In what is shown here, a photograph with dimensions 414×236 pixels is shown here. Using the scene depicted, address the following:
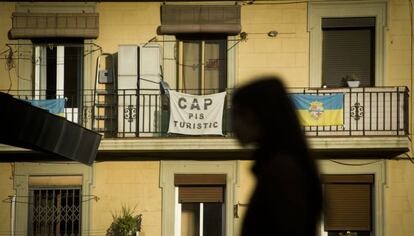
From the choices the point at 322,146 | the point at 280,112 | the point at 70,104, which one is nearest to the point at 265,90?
the point at 280,112

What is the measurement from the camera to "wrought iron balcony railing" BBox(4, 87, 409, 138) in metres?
17.4

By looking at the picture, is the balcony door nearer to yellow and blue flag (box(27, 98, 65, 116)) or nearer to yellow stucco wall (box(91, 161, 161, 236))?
yellow and blue flag (box(27, 98, 65, 116))

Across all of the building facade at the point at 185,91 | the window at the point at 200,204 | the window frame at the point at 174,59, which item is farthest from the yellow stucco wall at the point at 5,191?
the window frame at the point at 174,59

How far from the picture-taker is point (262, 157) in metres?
3.15

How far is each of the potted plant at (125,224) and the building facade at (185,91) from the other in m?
0.15

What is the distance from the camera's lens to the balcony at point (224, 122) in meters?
17.4

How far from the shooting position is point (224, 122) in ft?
57.9

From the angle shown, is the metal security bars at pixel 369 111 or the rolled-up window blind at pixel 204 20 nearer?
the metal security bars at pixel 369 111

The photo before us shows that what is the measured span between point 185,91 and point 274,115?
1533 centimetres

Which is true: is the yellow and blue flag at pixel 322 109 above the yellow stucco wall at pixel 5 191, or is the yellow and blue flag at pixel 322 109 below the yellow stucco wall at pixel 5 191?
above

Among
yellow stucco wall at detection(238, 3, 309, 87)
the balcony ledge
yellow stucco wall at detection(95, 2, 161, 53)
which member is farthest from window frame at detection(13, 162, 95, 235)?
yellow stucco wall at detection(238, 3, 309, 87)

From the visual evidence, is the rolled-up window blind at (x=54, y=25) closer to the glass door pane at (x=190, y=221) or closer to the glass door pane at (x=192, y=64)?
the glass door pane at (x=192, y=64)

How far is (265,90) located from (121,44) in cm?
1544

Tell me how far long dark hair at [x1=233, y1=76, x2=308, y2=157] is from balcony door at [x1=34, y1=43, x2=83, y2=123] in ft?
51.4
